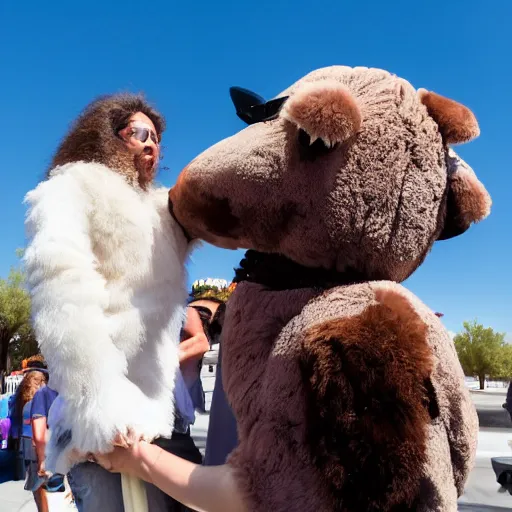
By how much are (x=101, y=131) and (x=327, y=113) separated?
0.96m

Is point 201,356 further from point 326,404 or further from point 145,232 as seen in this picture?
point 326,404

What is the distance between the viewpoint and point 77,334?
4.41 feet

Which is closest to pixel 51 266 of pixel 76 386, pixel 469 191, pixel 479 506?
pixel 76 386

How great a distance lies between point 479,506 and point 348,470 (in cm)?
548

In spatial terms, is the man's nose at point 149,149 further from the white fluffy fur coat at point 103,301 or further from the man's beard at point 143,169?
the white fluffy fur coat at point 103,301

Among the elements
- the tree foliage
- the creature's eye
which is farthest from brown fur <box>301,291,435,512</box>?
the tree foliage

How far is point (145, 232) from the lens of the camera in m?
1.66

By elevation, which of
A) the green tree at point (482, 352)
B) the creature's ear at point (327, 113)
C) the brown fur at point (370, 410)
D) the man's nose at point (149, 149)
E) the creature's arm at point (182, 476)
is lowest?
the green tree at point (482, 352)

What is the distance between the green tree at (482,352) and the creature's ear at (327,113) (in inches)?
1347

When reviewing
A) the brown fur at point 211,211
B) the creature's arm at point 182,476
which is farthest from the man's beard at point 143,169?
the creature's arm at point 182,476

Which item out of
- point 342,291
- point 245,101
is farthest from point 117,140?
point 342,291

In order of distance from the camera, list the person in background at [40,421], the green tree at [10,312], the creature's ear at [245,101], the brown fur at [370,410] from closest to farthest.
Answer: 1. the brown fur at [370,410]
2. the creature's ear at [245,101]
3. the person in background at [40,421]
4. the green tree at [10,312]

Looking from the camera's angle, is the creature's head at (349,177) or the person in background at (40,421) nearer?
the creature's head at (349,177)

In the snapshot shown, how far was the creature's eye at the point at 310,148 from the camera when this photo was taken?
1255 millimetres
